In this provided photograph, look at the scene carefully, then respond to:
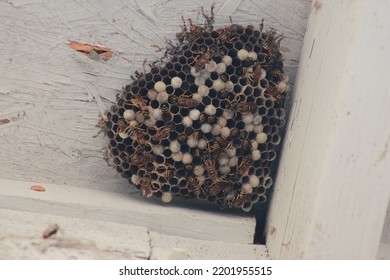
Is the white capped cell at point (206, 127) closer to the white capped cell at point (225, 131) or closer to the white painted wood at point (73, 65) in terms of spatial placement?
the white capped cell at point (225, 131)

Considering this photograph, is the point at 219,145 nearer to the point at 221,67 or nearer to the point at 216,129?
the point at 216,129

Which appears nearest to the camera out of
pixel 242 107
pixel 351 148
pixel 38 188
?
pixel 351 148

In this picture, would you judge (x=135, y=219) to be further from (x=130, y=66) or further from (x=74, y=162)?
(x=130, y=66)

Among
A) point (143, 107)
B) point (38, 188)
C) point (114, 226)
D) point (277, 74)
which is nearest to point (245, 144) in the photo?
point (277, 74)

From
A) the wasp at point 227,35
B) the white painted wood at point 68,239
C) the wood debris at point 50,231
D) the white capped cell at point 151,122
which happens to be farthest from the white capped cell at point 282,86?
the wood debris at point 50,231

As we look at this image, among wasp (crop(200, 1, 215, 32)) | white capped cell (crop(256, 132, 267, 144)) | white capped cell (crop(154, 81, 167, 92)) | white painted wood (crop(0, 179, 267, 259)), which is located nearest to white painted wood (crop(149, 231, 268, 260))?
white painted wood (crop(0, 179, 267, 259))

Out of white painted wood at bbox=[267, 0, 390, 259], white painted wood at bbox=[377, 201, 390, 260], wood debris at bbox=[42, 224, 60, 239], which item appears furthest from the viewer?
white painted wood at bbox=[377, 201, 390, 260]

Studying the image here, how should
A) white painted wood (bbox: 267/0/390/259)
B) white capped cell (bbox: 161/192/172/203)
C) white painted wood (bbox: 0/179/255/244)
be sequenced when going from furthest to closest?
1. white capped cell (bbox: 161/192/172/203)
2. white painted wood (bbox: 0/179/255/244)
3. white painted wood (bbox: 267/0/390/259)

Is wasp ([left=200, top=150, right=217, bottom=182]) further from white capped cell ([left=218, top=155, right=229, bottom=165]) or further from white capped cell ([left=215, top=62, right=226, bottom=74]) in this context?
white capped cell ([left=215, top=62, right=226, bottom=74])
